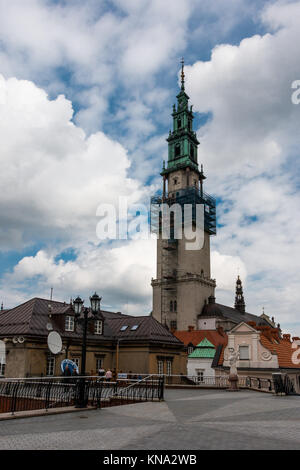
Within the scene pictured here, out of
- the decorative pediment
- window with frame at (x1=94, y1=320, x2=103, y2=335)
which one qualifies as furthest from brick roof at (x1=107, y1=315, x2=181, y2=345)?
the decorative pediment

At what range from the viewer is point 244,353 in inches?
1575

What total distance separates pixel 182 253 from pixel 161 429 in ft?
233

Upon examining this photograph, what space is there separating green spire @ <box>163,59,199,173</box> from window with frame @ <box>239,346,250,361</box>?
5445 centimetres

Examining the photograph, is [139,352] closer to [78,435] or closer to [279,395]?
[279,395]

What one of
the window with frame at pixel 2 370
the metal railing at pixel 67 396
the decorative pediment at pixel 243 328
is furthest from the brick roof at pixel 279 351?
the metal railing at pixel 67 396

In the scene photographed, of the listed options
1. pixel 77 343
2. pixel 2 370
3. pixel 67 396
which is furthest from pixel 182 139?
pixel 67 396

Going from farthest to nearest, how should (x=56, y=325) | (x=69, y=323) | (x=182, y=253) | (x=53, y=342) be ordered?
1. (x=182, y=253)
2. (x=69, y=323)
3. (x=56, y=325)
4. (x=53, y=342)

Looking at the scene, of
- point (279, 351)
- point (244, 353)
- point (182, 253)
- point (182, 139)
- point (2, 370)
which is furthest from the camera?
point (182, 139)

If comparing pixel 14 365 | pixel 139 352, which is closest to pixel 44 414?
pixel 14 365

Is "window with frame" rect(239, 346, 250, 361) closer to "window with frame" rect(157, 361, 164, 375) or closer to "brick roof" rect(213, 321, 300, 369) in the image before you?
"brick roof" rect(213, 321, 300, 369)

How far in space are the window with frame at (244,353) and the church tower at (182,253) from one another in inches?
1493

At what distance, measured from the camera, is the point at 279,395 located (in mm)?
23781

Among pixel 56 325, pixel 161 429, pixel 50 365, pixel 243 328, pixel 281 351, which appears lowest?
pixel 161 429

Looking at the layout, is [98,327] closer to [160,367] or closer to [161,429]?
[160,367]
